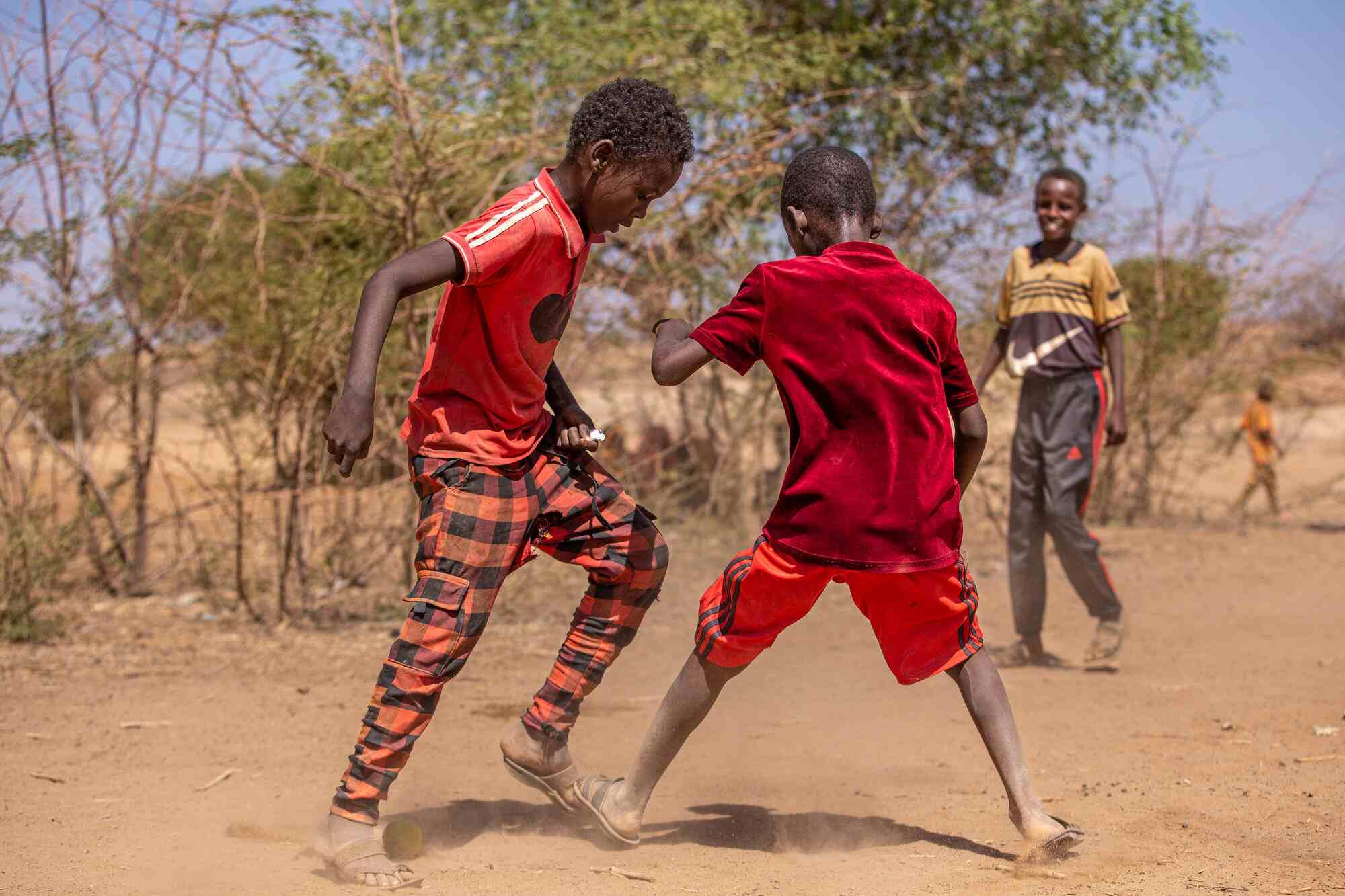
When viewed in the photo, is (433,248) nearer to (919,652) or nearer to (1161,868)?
(919,652)

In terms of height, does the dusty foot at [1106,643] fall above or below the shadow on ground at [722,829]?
above

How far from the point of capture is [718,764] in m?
3.89

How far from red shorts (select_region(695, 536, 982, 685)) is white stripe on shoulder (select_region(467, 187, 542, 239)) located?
909 mm

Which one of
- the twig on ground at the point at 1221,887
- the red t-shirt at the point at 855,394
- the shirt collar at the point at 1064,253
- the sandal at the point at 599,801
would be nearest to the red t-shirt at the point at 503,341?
the red t-shirt at the point at 855,394

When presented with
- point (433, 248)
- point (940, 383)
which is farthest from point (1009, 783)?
point (433, 248)

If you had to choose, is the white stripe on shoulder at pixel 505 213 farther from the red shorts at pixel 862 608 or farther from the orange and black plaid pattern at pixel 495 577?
the red shorts at pixel 862 608

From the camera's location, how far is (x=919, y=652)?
2818 mm

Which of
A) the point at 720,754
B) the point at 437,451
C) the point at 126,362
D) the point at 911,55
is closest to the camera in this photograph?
the point at 437,451

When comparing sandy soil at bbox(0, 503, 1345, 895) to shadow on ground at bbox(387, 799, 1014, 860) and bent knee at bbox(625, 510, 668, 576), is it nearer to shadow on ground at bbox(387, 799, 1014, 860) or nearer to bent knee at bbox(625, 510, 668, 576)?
shadow on ground at bbox(387, 799, 1014, 860)

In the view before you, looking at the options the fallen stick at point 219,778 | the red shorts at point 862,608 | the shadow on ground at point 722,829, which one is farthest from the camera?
the fallen stick at point 219,778

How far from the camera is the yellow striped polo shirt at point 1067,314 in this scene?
5.04m

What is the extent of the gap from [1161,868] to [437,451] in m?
1.88

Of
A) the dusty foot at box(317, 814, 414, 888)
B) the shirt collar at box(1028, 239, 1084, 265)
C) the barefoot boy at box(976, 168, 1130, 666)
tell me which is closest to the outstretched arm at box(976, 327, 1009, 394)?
the barefoot boy at box(976, 168, 1130, 666)

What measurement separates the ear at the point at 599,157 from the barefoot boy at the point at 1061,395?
253cm
